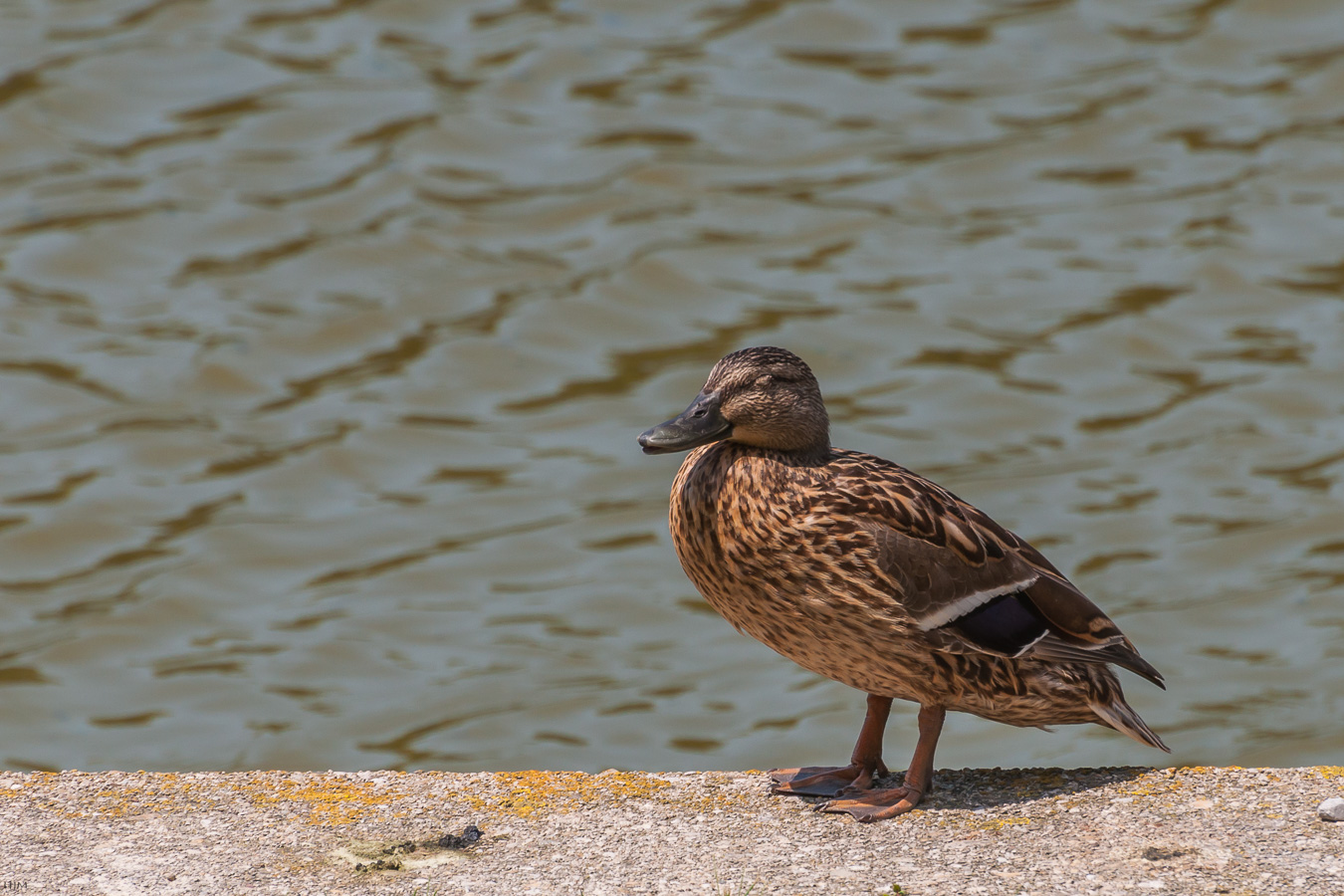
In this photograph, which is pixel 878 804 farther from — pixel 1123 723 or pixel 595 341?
pixel 595 341

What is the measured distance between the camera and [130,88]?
14.1 meters

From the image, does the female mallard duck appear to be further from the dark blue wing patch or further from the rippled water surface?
the rippled water surface

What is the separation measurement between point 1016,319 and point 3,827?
840 cm

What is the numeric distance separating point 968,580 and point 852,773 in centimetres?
65

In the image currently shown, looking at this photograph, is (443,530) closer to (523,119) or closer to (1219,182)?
(523,119)

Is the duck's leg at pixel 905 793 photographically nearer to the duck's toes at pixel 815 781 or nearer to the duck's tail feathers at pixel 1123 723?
the duck's toes at pixel 815 781

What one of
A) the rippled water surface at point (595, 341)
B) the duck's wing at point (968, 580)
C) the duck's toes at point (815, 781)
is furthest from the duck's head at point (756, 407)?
the rippled water surface at point (595, 341)

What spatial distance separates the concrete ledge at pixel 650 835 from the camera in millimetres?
4250

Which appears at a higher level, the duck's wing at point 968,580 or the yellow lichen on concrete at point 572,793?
the duck's wing at point 968,580

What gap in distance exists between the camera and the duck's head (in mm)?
4766

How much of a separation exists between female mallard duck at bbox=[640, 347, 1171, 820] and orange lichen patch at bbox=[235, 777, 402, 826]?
3.48ft

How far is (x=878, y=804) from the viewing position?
4.67 m

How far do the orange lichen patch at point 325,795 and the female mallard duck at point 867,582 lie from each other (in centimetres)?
106

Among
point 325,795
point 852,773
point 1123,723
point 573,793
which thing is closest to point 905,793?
point 852,773
